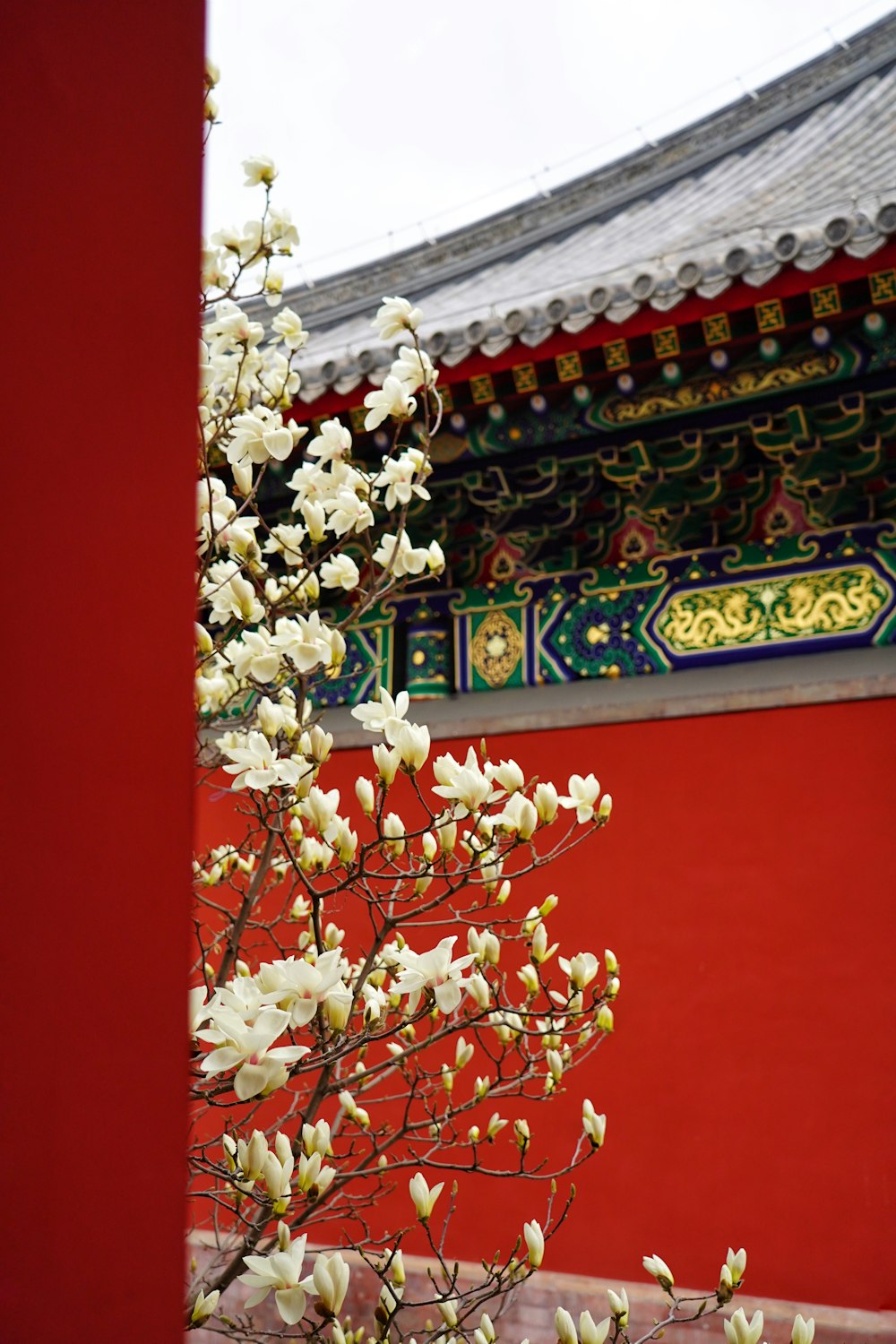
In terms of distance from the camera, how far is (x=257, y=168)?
2.07 m

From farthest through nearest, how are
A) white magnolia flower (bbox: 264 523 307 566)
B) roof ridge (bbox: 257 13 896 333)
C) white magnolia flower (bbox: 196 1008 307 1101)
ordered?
roof ridge (bbox: 257 13 896 333) < white magnolia flower (bbox: 264 523 307 566) < white magnolia flower (bbox: 196 1008 307 1101)

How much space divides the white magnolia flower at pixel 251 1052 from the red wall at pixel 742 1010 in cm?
235

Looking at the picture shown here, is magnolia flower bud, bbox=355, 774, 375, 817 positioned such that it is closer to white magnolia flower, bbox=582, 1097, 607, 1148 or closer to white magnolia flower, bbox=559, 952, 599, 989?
white magnolia flower, bbox=559, 952, 599, 989

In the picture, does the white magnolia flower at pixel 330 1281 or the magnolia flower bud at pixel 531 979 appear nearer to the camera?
the white magnolia flower at pixel 330 1281

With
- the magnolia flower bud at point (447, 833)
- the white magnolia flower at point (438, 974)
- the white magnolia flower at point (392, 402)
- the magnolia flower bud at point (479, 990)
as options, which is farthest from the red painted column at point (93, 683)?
the white magnolia flower at point (392, 402)

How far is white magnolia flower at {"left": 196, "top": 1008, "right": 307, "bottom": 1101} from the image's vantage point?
1245 millimetres

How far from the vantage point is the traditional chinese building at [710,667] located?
3.14 m

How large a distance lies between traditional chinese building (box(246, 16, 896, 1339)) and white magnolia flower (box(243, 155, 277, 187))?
4.15 feet

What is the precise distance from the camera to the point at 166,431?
0.86 metres

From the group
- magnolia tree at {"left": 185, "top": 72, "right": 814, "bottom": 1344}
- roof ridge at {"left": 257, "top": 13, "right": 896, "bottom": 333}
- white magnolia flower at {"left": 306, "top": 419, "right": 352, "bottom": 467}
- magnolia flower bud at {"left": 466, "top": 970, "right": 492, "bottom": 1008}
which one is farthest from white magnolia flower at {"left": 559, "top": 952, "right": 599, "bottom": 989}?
roof ridge at {"left": 257, "top": 13, "right": 896, "bottom": 333}

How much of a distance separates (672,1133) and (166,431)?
9.96 ft

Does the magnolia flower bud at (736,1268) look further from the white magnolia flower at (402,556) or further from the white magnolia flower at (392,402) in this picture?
the white magnolia flower at (392,402)

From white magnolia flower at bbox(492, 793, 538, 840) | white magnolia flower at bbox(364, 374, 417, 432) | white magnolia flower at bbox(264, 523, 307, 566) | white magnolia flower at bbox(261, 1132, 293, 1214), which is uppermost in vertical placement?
white magnolia flower at bbox(364, 374, 417, 432)

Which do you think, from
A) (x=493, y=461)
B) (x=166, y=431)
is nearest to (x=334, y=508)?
(x=166, y=431)
